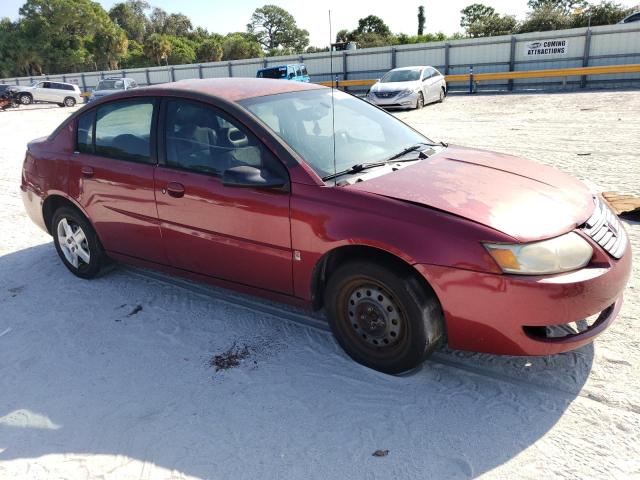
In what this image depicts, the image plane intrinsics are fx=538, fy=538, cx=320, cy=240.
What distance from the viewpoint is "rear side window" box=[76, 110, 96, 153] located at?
4.49 m

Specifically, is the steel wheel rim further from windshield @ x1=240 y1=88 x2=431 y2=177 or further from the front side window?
the front side window

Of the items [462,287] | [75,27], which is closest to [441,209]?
[462,287]

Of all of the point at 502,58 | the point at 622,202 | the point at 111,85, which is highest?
the point at 502,58

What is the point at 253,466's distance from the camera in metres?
2.54

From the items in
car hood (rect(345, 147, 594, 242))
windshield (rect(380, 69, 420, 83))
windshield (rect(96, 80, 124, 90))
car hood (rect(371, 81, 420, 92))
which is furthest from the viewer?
windshield (rect(96, 80, 124, 90))

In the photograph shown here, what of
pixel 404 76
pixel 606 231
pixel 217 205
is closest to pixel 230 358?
pixel 217 205

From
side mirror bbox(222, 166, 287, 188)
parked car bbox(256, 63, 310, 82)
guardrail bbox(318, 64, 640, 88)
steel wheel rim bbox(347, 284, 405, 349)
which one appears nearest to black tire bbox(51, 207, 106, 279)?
side mirror bbox(222, 166, 287, 188)

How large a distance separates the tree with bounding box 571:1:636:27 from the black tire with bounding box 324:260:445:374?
137 ft

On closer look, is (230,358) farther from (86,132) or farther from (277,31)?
(277,31)

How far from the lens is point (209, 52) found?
66688mm

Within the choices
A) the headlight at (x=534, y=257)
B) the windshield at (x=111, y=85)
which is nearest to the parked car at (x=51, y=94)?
the windshield at (x=111, y=85)

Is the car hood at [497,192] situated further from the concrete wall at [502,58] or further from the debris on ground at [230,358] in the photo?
the concrete wall at [502,58]

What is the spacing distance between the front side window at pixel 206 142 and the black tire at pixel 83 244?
1.30 m

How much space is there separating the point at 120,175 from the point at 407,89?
1498 cm
